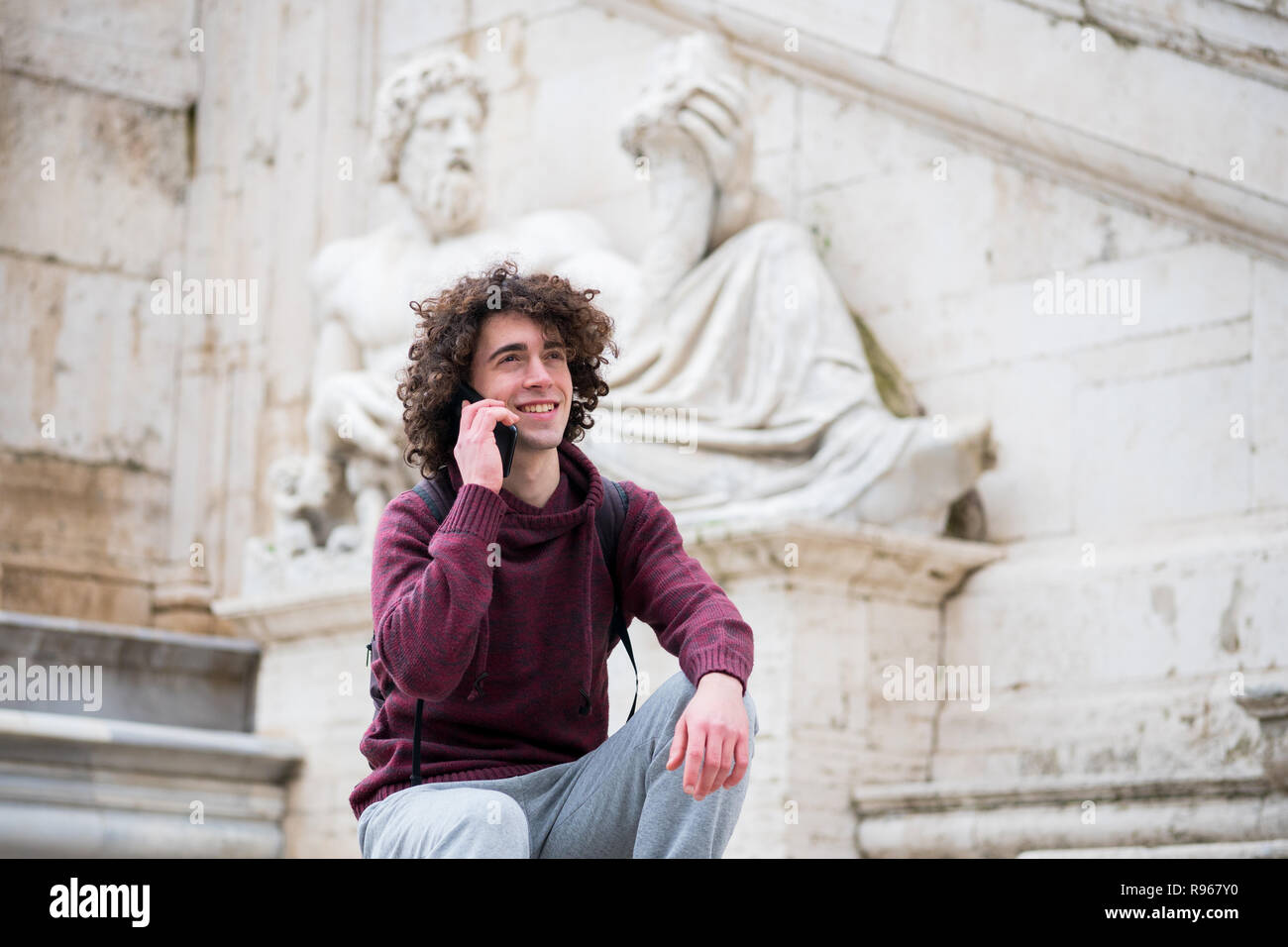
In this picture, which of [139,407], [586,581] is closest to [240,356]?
[139,407]

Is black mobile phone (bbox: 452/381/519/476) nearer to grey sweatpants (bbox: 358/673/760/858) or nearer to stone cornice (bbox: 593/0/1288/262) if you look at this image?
grey sweatpants (bbox: 358/673/760/858)

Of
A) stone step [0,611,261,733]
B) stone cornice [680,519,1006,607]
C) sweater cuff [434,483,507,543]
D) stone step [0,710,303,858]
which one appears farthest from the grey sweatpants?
stone step [0,611,261,733]

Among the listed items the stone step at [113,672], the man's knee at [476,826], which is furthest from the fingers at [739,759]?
the stone step at [113,672]

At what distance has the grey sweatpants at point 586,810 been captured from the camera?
2455 millimetres

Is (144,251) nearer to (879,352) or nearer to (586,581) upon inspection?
(879,352)

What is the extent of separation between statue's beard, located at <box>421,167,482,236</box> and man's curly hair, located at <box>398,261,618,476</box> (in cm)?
324

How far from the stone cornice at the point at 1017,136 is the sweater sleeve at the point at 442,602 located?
300 centimetres

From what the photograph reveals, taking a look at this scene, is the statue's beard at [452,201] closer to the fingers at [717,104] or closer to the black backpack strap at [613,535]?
the fingers at [717,104]

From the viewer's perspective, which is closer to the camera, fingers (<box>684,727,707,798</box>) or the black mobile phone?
fingers (<box>684,727,707,798</box>)

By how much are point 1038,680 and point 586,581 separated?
8.55ft

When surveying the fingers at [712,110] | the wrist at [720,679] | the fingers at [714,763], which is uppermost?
the fingers at [712,110]

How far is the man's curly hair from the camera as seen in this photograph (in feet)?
9.09

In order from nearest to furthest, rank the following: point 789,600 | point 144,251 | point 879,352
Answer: point 789,600 → point 879,352 → point 144,251
